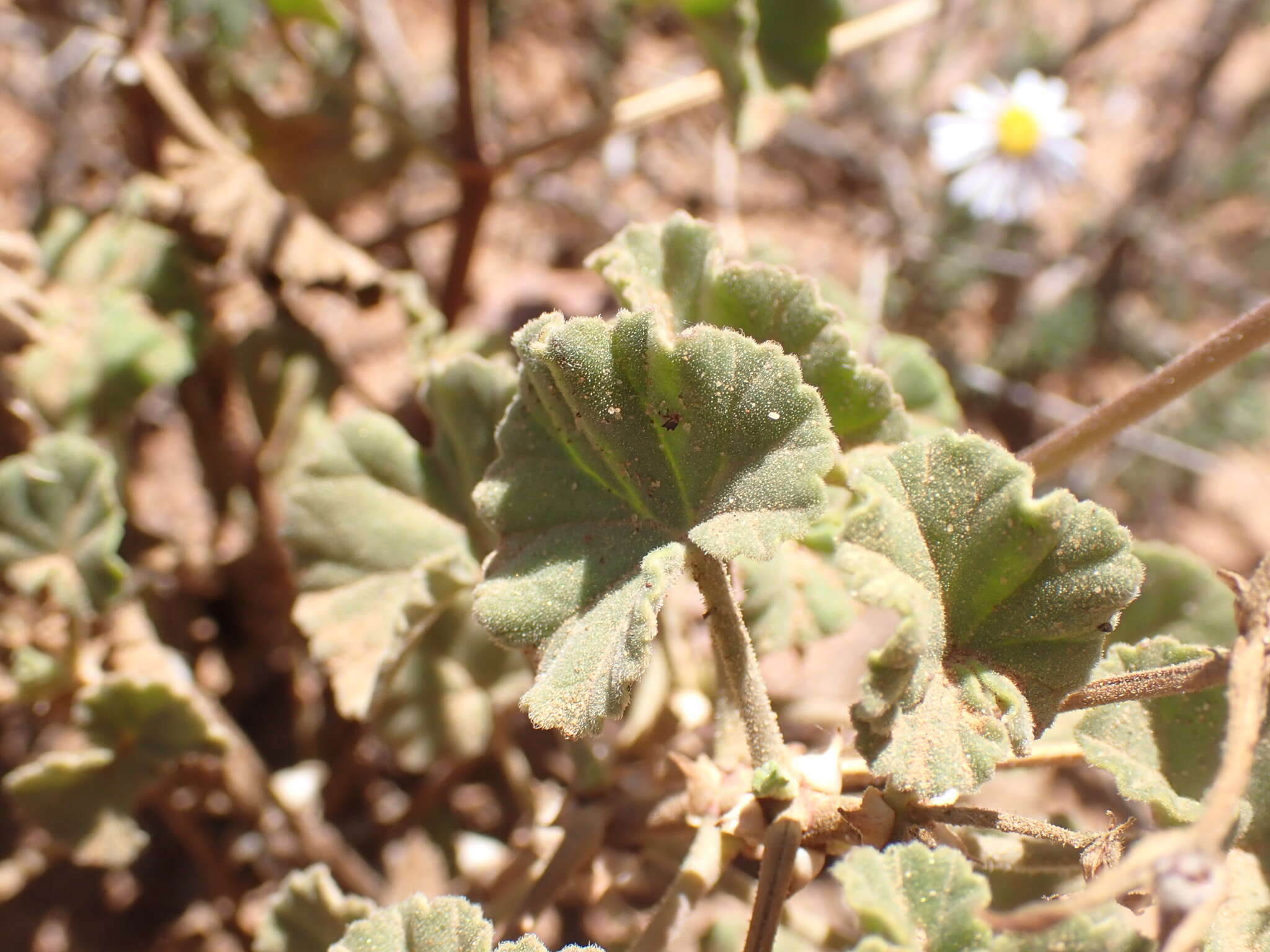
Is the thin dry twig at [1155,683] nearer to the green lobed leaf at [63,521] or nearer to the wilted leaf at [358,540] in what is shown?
the wilted leaf at [358,540]

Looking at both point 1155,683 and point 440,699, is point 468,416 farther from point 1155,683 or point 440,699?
point 1155,683

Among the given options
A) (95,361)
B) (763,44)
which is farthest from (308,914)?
(763,44)

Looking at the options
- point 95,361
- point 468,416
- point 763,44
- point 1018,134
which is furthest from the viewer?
point 1018,134

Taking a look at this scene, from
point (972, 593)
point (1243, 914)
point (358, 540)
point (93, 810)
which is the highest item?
point (358, 540)

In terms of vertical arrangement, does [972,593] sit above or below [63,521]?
below

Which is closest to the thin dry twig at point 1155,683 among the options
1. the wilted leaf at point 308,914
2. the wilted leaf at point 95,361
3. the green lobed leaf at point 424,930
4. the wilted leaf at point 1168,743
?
the wilted leaf at point 1168,743
